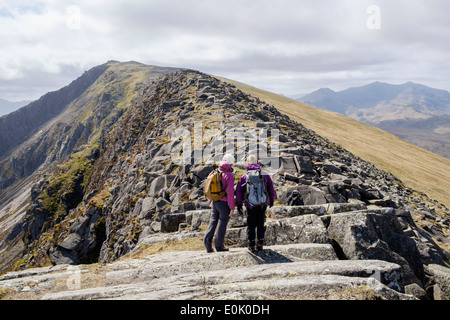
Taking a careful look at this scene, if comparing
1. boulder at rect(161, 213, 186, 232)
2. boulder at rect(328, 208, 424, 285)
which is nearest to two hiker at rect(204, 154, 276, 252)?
boulder at rect(328, 208, 424, 285)

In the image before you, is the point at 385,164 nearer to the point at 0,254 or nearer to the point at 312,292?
the point at 312,292

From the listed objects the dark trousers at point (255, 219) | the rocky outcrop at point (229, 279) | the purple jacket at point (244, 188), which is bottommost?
the rocky outcrop at point (229, 279)

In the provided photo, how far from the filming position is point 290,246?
1231cm

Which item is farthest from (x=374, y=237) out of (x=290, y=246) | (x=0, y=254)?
(x=0, y=254)

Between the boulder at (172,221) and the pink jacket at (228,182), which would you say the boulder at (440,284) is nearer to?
the pink jacket at (228,182)

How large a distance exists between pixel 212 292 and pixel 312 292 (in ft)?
10.3

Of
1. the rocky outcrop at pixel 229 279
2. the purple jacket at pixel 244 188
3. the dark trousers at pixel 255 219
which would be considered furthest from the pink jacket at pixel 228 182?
the rocky outcrop at pixel 229 279

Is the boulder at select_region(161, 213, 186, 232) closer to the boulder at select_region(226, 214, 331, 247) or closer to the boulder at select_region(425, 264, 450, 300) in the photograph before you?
the boulder at select_region(226, 214, 331, 247)

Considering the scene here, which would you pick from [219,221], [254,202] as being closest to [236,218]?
[219,221]

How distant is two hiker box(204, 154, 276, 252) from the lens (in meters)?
11.0

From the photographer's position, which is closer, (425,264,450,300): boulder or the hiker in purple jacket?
the hiker in purple jacket

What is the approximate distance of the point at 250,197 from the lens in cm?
1091

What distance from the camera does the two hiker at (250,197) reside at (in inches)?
432

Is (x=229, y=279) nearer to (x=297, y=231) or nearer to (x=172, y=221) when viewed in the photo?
(x=297, y=231)
